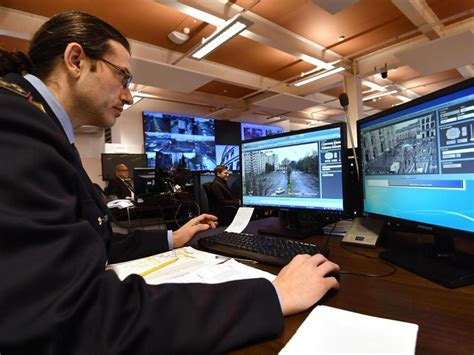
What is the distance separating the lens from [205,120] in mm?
7859

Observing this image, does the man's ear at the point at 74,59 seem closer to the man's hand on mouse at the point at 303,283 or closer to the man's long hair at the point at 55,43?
the man's long hair at the point at 55,43

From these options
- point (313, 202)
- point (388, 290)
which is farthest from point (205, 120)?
point (388, 290)

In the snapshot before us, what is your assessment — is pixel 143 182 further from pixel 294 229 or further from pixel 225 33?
pixel 294 229

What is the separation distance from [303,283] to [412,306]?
21 centimetres

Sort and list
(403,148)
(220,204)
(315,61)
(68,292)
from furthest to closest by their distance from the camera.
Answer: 1. (315,61)
2. (220,204)
3. (403,148)
4. (68,292)

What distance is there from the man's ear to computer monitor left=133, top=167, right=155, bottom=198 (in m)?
2.79

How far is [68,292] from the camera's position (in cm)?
37

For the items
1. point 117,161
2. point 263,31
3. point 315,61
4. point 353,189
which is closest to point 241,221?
point 353,189

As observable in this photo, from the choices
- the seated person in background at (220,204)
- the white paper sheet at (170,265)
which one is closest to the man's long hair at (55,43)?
the white paper sheet at (170,265)

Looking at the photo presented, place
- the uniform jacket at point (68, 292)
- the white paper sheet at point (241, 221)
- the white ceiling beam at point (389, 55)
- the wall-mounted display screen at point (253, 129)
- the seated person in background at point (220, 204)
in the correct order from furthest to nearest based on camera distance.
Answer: the wall-mounted display screen at point (253, 129)
the white ceiling beam at point (389, 55)
the seated person in background at point (220, 204)
the white paper sheet at point (241, 221)
the uniform jacket at point (68, 292)

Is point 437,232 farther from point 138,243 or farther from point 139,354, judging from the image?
point 138,243

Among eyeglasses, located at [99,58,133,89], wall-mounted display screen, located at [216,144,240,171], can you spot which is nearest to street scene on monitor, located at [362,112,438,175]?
eyeglasses, located at [99,58,133,89]

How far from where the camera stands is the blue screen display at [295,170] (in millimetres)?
1066

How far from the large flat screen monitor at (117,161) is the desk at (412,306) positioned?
19.0 feet
